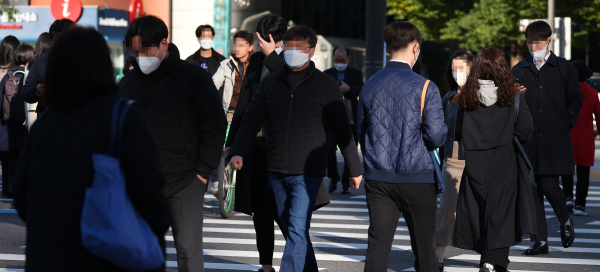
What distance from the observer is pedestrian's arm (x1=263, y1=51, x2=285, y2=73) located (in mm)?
5473

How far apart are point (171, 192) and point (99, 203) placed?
6.18 ft

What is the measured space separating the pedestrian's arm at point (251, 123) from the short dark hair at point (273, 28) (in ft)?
1.90

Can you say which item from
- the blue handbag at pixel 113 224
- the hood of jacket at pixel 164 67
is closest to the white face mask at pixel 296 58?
the hood of jacket at pixel 164 67

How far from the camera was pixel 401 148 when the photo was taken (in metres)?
4.55

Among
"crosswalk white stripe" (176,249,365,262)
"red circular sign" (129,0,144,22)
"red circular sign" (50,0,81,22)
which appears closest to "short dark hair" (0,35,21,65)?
"crosswalk white stripe" (176,249,365,262)

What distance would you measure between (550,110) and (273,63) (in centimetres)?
295

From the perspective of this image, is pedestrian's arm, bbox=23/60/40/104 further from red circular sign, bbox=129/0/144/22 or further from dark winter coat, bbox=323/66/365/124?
red circular sign, bbox=129/0/144/22

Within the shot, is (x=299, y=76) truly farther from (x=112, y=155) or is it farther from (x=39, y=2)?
(x=39, y=2)

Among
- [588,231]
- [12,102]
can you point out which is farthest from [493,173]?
[12,102]

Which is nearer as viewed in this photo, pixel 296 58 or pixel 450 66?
pixel 296 58

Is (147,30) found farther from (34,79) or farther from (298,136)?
(34,79)

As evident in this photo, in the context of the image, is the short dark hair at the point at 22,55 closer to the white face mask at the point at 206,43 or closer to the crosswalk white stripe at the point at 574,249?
the white face mask at the point at 206,43

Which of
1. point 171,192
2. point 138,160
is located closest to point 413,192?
point 171,192

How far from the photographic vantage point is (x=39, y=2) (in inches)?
1123
